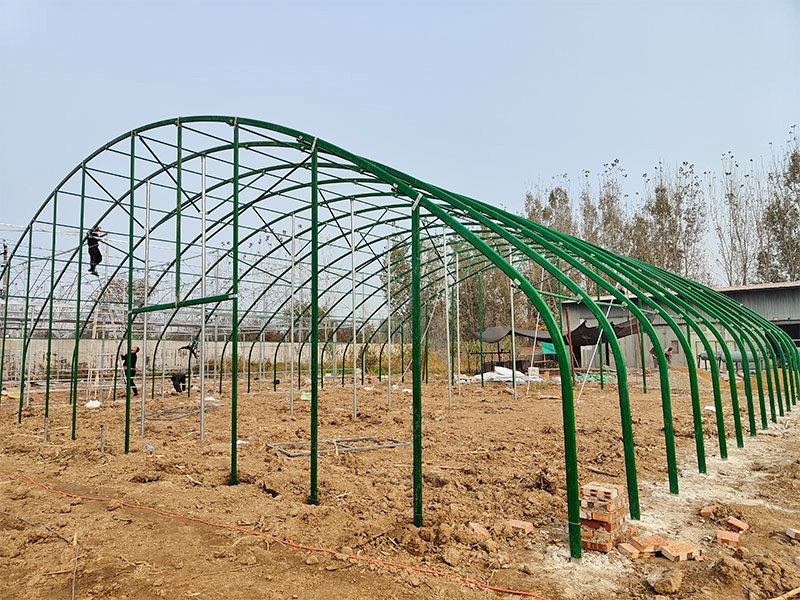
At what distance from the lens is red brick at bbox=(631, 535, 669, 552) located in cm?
391

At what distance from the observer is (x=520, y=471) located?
20.5 feet

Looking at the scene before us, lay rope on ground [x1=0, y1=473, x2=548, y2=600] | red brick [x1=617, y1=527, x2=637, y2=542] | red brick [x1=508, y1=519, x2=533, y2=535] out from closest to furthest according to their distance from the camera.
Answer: rope on ground [x1=0, y1=473, x2=548, y2=600]
red brick [x1=617, y1=527, x2=637, y2=542]
red brick [x1=508, y1=519, x2=533, y2=535]

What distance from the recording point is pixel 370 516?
189 inches

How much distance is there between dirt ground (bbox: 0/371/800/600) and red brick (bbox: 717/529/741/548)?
0.12 meters

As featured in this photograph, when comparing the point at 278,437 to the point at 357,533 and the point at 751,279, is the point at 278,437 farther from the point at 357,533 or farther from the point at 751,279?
the point at 751,279

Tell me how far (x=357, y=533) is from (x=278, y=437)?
4946 millimetres

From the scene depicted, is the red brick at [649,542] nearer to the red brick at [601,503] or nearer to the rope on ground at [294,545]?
the red brick at [601,503]

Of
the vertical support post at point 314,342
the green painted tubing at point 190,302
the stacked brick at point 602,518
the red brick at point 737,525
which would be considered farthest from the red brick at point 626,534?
the green painted tubing at point 190,302

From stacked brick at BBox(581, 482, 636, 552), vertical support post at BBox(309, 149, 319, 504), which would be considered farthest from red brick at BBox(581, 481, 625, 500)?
vertical support post at BBox(309, 149, 319, 504)

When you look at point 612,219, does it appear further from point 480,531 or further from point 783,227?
point 480,531

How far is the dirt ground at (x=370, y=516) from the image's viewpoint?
3.52 m

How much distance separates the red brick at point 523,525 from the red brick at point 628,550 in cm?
69

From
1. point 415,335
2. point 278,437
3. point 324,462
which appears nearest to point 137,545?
point 324,462

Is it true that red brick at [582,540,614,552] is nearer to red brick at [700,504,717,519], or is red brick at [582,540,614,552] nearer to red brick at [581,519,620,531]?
red brick at [581,519,620,531]
